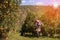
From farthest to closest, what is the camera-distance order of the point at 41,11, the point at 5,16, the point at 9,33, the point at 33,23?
the point at 33,23 < the point at 41,11 < the point at 9,33 < the point at 5,16

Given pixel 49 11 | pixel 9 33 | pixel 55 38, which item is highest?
pixel 49 11

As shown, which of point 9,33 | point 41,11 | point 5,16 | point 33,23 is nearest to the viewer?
point 5,16

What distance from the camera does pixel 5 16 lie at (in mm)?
5527

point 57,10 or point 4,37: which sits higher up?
point 57,10

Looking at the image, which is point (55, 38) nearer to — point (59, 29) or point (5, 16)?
point (59, 29)

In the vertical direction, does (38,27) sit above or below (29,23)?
below

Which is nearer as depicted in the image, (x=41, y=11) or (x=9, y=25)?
(x=9, y=25)

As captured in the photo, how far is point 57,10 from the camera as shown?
7.98 meters

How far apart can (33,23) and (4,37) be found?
8.79 ft

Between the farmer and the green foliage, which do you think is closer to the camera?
the farmer

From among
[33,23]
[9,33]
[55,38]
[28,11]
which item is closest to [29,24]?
[33,23]

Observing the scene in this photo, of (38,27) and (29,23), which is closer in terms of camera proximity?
(38,27)

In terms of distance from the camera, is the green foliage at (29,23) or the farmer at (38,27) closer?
the farmer at (38,27)

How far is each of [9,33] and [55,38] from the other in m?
2.62
